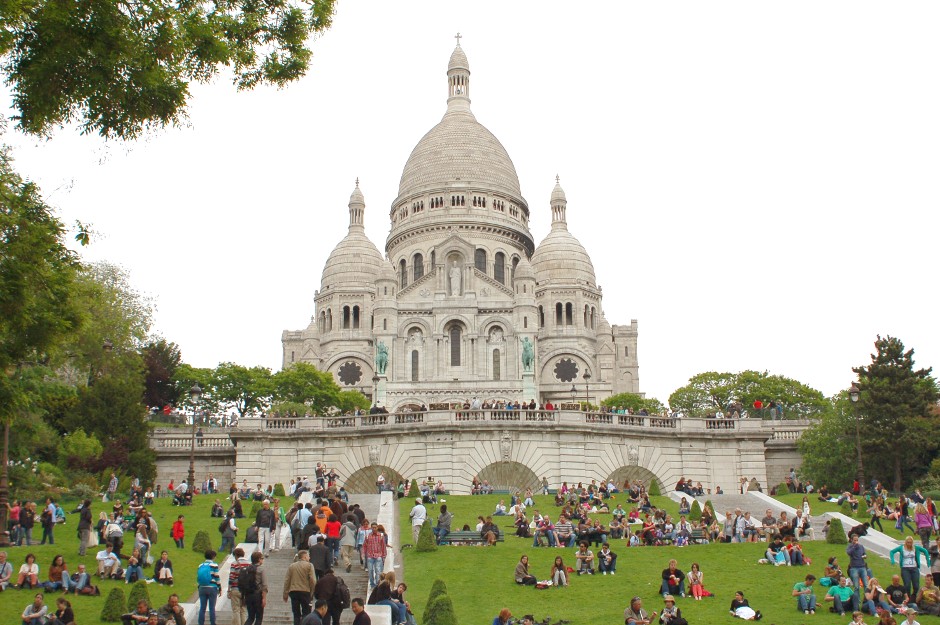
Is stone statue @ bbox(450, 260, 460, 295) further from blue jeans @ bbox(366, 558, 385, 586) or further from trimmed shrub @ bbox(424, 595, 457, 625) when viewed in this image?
trimmed shrub @ bbox(424, 595, 457, 625)

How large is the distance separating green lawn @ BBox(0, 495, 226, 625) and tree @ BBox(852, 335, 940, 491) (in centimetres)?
2613

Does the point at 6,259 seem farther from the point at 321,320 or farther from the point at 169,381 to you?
the point at 321,320

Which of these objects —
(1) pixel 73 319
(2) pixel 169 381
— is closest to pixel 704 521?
(1) pixel 73 319

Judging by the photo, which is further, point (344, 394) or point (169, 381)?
point (344, 394)

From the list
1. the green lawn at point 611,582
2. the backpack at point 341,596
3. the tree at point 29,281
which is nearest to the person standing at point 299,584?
the backpack at point 341,596

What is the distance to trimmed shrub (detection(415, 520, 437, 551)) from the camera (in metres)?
29.4

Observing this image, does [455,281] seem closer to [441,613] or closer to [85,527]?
[85,527]

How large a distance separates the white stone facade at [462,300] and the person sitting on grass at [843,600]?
6607 centimetres

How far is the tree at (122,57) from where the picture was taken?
54.0ft

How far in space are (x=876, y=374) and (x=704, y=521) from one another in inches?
801

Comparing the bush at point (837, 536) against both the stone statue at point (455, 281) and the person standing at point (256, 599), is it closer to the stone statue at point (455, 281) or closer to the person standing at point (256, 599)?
the person standing at point (256, 599)

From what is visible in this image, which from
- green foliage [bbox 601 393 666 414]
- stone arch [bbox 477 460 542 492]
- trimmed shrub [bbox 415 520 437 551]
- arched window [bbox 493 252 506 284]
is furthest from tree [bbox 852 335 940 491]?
arched window [bbox 493 252 506 284]

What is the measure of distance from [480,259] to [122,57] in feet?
295

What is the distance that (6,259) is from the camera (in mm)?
17312
